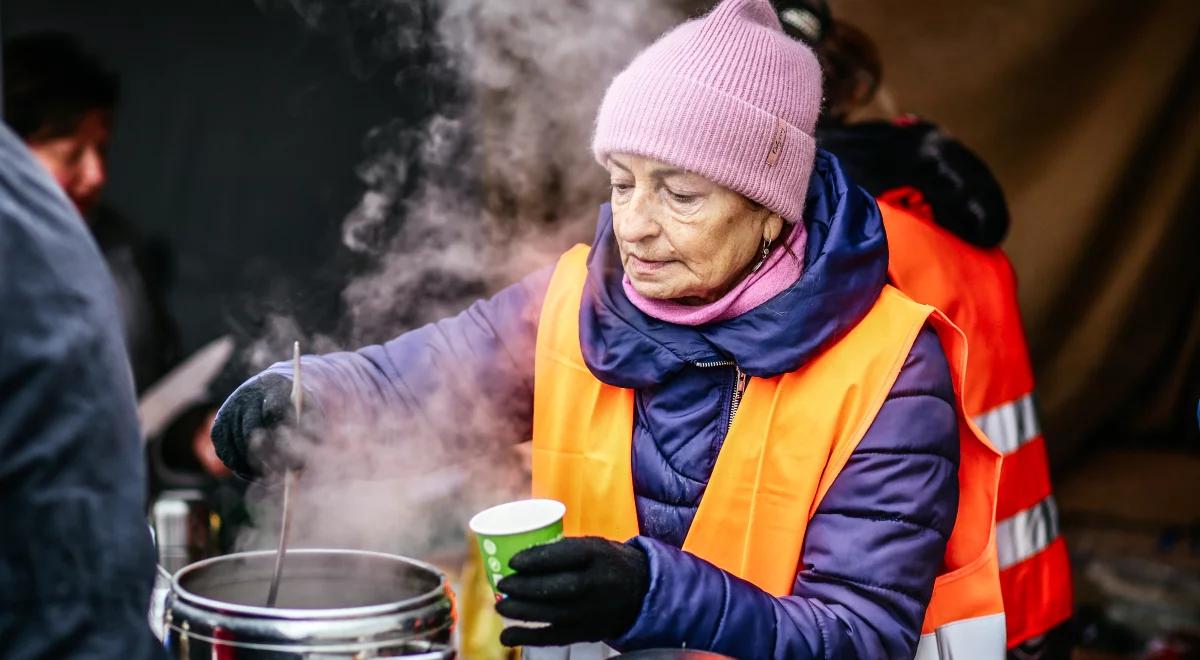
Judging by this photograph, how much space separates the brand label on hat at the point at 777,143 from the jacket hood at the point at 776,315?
138 millimetres

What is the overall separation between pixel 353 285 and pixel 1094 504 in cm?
286

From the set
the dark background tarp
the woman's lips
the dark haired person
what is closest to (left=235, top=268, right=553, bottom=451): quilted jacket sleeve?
the woman's lips

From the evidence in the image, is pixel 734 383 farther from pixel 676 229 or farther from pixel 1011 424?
pixel 1011 424

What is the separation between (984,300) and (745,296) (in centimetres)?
91

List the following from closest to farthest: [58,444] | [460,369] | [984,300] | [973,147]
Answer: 1. [58,444]
2. [460,369]
3. [984,300]
4. [973,147]

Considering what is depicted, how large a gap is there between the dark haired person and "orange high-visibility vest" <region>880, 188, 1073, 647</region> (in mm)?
2303

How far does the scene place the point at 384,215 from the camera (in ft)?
12.3

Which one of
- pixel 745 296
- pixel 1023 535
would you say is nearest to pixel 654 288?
pixel 745 296

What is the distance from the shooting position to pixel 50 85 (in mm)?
3676

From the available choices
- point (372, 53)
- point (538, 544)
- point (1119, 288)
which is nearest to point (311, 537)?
point (538, 544)

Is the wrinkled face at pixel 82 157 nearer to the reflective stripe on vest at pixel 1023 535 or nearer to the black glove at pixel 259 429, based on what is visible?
the black glove at pixel 259 429

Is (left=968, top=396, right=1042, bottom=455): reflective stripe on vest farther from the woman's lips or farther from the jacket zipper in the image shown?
the woman's lips

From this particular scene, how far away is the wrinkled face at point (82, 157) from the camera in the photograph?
3754 mm

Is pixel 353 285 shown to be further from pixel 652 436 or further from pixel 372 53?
pixel 652 436
